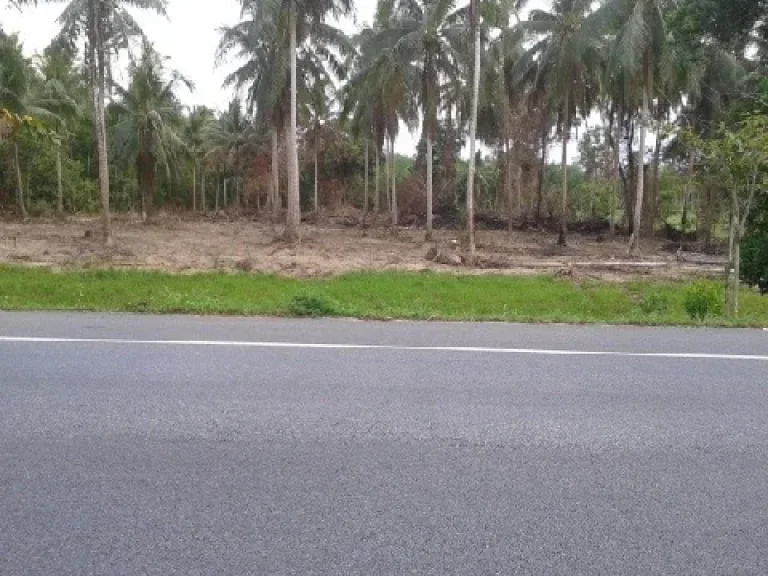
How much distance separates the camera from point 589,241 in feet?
112

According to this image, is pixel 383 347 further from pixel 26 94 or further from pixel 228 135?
pixel 228 135

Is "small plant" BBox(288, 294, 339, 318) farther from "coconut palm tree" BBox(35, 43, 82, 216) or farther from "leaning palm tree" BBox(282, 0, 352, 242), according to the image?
"coconut palm tree" BBox(35, 43, 82, 216)

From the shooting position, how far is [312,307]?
31.7 ft

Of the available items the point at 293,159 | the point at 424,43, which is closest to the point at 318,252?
the point at 293,159

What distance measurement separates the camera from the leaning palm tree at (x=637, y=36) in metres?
22.0

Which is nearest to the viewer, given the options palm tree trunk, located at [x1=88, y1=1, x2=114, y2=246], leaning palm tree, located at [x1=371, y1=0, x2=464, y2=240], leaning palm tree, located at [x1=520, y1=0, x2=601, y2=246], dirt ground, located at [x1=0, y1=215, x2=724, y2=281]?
dirt ground, located at [x1=0, y1=215, x2=724, y2=281]

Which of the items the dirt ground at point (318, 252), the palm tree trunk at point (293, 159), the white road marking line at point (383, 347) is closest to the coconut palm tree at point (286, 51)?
the palm tree trunk at point (293, 159)

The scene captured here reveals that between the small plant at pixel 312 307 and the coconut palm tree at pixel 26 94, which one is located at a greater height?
the coconut palm tree at pixel 26 94

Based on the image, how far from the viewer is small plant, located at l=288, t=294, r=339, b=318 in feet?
31.4

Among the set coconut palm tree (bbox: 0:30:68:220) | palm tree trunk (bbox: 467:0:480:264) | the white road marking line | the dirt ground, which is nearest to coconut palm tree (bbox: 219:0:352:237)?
the dirt ground

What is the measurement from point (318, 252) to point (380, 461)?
20.1m

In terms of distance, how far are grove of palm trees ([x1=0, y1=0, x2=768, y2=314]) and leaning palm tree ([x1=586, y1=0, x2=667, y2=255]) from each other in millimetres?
86

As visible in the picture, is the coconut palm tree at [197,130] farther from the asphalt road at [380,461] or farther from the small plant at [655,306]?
the asphalt road at [380,461]

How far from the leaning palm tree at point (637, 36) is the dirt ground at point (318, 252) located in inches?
157
